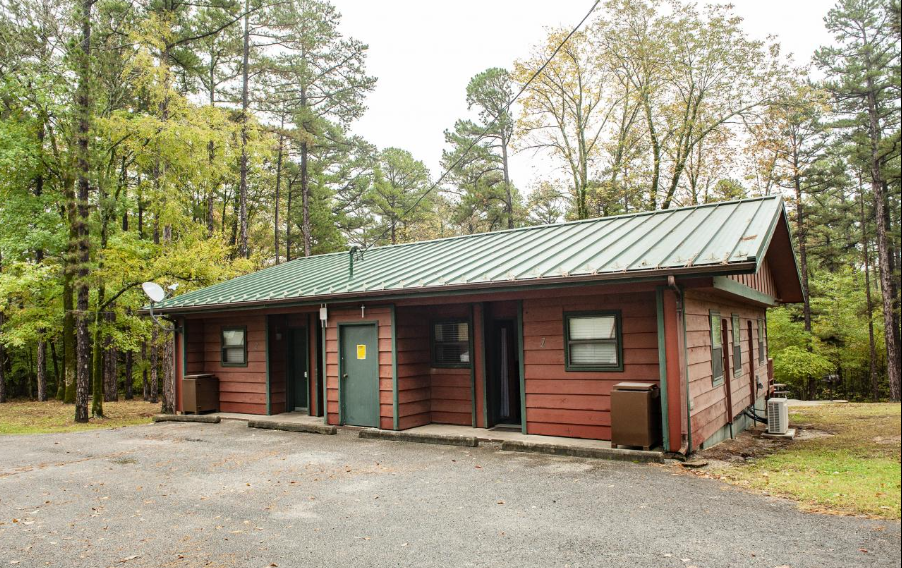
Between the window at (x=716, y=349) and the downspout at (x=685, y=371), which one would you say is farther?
the window at (x=716, y=349)

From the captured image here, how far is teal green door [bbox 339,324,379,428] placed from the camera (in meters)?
10.5

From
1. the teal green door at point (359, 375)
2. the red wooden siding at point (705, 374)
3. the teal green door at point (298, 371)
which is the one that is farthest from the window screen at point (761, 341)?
the teal green door at point (298, 371)

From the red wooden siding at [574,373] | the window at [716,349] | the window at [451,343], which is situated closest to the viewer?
the red wooden siding at [574,373]

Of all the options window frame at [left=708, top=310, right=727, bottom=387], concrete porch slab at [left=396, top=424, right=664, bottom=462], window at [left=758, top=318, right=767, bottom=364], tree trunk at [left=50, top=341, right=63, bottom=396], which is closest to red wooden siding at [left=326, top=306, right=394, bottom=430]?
concrete porch slab at [left=396, top=424, right=664, bottom=462]

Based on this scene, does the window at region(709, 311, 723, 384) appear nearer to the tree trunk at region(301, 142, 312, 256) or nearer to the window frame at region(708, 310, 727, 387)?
the window frame at region(708, 310, 727, 387)

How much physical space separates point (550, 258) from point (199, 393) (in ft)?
27.9

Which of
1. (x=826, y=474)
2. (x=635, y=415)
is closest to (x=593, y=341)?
(x=635, y=415)

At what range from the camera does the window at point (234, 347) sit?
1304 centimetres

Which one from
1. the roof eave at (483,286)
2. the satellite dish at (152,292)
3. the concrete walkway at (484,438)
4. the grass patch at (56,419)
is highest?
the satellite dish at (152,292)

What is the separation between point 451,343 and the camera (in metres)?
10.8

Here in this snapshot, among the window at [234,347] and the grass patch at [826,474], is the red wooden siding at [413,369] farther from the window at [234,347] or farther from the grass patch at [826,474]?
the grass patch at [826,474]

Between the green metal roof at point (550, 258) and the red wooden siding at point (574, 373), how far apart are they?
26.3 inches

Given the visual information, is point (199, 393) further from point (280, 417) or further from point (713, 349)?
point (713, 349)

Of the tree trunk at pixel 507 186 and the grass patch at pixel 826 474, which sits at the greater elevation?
the tree trunk at pixel 507 186
